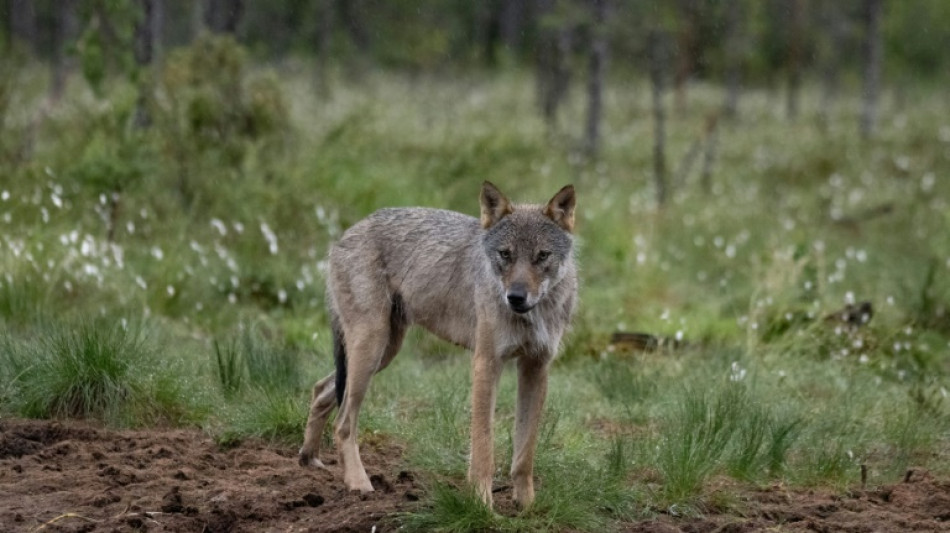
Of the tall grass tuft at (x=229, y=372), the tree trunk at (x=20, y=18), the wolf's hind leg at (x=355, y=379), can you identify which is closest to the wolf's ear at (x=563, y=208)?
the wolf's hind leg at (x=355, y=379)

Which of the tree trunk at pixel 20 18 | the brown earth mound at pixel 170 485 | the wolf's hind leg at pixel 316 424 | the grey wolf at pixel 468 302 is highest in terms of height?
the tree trunk at pixel 20 18

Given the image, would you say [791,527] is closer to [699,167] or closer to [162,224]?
[162,224]

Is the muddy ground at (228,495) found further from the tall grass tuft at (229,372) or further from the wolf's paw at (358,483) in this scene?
the tall grass tuft at (229,372)

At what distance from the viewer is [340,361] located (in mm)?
7113

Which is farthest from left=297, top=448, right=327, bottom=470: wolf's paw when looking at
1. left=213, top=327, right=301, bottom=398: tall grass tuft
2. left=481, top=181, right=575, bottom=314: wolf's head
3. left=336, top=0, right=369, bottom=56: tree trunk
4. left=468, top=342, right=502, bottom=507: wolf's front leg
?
left=336, top=0, right=369, bottom=56: tree trunk

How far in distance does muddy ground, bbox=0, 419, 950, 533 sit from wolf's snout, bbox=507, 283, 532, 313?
1.09 metres

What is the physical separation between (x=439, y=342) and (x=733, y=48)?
1517 centimetres

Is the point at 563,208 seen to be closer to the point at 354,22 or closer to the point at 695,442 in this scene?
the point at 695,442

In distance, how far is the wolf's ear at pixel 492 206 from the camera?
6496mm

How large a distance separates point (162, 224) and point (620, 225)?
6031 mm

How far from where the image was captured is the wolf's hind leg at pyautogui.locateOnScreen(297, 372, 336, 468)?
720cm

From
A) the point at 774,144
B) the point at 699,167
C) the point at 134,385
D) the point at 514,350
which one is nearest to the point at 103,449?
the point at 134,385

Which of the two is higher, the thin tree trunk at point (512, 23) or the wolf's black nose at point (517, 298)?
the thin tree trunk at point (512, 23)

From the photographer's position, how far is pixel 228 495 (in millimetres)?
6375
